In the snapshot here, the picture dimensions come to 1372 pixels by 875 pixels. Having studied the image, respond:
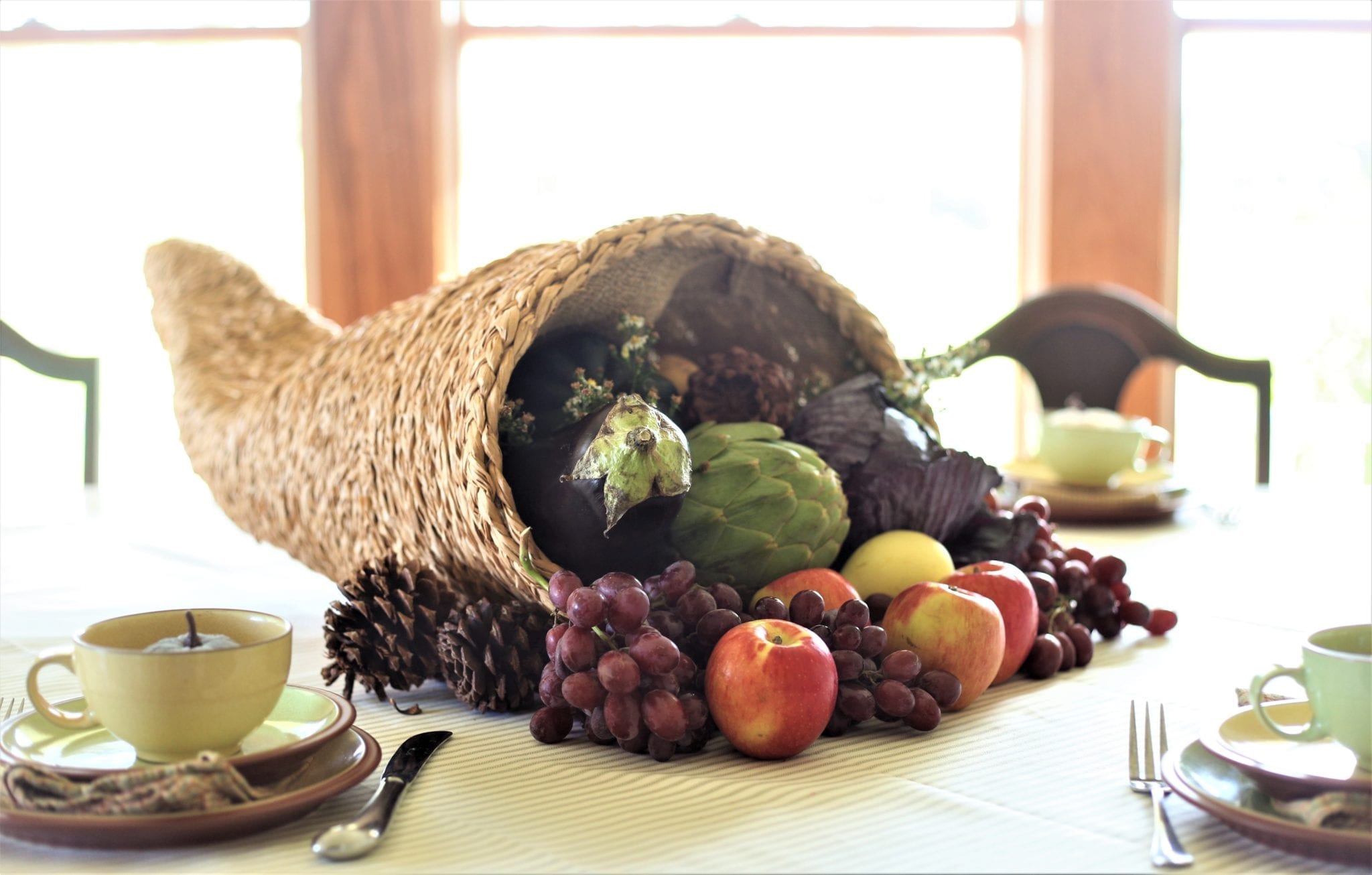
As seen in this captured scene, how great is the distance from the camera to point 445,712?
0.84 metres

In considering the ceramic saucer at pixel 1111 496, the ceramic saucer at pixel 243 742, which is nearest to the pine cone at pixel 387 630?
the ceramic saucer at pixel 243 742

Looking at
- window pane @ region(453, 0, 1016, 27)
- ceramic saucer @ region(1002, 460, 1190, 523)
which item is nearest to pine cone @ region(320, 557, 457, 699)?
ceramic saucer @ region(1002, 460, 1190, 523)

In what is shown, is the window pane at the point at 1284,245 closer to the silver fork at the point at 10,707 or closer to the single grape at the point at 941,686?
the single grape at the point at 941,686

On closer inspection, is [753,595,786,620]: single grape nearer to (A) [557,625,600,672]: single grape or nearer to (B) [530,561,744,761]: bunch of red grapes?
(B) [530,561,744,761]: bunch of red grapes

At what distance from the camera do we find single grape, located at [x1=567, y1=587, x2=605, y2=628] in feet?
2.38

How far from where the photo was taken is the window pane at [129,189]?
3586 millimetres

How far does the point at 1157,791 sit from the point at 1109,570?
44 cm

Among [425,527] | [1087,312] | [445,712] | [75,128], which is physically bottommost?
[445,712]

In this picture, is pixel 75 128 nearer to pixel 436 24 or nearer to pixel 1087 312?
pixel 436 24

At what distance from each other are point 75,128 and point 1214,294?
356cm

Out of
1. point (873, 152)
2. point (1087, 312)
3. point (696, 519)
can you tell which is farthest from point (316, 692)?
point (873, 152)

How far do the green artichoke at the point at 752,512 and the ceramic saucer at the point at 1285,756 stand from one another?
341 millimetres

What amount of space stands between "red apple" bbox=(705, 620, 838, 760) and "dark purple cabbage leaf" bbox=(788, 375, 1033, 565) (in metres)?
0.27

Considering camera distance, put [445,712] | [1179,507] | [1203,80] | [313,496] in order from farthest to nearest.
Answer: [1203,80] < [1179,507] < [313,496] < [445,712]
